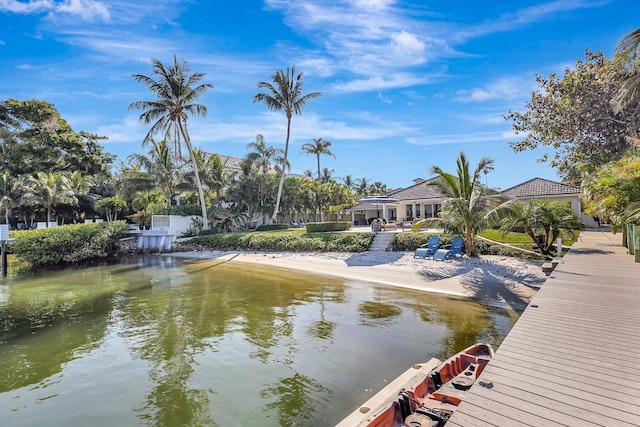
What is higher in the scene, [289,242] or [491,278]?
[289,242]

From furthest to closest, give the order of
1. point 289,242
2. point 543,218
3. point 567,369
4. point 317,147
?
point 317,147, point 289,242, point 543,218, point 567,369

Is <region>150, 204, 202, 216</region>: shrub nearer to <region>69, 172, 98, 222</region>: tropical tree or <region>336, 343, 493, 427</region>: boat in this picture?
<region>69, 172, 98, 222</region>: tropical tree

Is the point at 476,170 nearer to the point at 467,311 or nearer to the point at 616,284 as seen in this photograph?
the point at 467,311

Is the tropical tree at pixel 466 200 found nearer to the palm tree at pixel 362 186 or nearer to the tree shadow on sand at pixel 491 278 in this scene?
the tree shadow on sand at pixel 491 278

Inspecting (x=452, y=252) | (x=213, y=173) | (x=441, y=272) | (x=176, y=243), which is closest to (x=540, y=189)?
(x=452, y=252)

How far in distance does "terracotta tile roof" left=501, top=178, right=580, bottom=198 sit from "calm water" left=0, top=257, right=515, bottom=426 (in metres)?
18.1

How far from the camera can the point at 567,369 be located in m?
3.60

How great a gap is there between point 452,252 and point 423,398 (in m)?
12.3

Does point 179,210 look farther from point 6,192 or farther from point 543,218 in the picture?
point 543,218

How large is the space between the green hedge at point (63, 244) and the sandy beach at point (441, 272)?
557 inches

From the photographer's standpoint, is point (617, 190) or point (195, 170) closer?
point (617, 190)

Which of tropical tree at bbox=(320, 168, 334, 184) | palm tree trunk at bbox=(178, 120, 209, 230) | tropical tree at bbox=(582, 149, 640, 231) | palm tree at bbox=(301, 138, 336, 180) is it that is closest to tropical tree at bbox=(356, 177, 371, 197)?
tropical tree at bbox=(320, 168, 334, 184)

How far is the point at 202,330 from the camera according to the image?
9453 mm

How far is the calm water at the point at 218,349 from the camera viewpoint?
5.61 m
